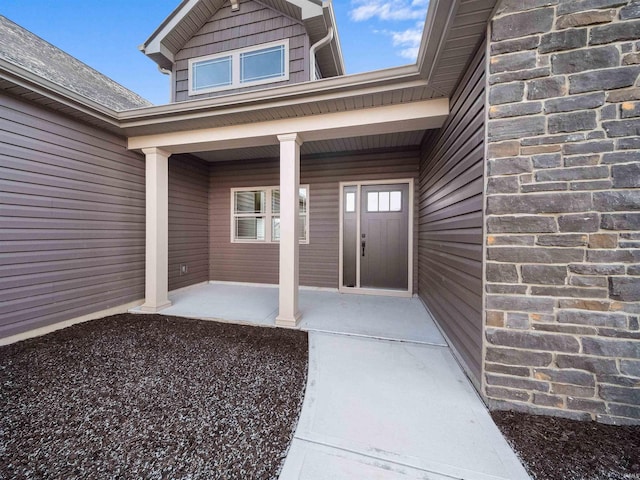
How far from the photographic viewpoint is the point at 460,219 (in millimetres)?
2209

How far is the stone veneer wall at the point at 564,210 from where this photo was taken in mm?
1465

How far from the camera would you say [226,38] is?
14.5ft

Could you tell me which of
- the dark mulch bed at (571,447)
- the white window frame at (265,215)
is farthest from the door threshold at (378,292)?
the dark mulch bed at (571,447)

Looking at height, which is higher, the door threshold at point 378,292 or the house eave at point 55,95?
the house eave at point 55,95

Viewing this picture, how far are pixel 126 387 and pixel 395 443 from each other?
197 cm

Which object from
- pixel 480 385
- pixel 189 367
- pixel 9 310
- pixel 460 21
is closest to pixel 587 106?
pixel 460 21

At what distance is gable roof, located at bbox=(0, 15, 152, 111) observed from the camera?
322cm

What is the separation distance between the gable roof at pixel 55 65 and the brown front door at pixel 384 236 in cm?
413

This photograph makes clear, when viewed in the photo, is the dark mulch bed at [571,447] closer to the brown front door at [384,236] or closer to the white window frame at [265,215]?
the brown front door at [384,236]

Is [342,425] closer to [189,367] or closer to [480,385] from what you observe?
[480,385]

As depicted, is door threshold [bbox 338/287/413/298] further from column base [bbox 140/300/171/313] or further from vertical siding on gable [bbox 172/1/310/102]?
vertical siding on gable [bbox 172/1/310/102]

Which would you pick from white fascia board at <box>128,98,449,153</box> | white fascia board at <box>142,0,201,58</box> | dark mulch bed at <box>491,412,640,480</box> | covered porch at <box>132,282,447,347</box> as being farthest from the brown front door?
white fascia board at <box>142,0,201,58</box>

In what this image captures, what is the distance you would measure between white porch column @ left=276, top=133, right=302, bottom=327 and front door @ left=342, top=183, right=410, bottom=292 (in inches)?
72.3

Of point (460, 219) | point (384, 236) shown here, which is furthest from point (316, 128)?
point (384, 236)
